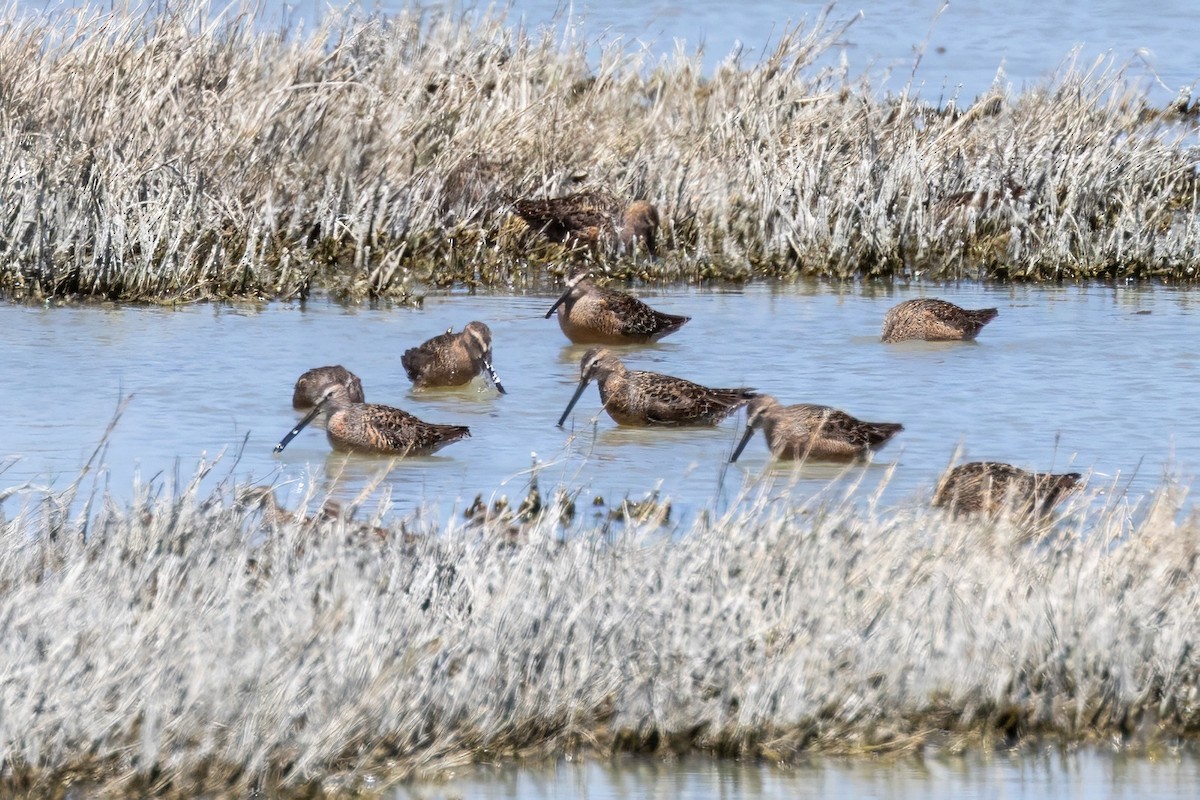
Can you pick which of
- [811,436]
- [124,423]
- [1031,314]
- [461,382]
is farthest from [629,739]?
[1031,314]

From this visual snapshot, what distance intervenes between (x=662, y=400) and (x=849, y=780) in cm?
440

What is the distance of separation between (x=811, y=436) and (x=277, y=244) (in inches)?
230

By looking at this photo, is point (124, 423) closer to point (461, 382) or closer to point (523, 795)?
point (461, 382)

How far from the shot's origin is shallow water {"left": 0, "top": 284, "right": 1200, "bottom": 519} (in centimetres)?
808

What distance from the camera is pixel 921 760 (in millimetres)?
5164

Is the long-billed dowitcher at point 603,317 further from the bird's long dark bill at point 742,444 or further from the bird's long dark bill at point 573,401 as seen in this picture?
the bird's long dark bill at point 742,444

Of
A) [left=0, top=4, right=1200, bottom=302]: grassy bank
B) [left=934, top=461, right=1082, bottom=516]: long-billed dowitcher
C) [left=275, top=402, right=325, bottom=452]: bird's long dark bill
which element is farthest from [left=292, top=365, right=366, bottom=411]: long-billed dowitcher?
[left=0, top=4, right=1200, bottom=302]: grassy bank

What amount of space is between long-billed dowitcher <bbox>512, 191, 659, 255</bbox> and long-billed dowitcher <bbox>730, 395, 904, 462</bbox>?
5.45 meters

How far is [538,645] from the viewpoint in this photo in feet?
16.9

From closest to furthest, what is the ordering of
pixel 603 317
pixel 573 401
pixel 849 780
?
pixel 849 780 < pixel 573 401 < pixel 603 317

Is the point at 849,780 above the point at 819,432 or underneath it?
Result: underneath

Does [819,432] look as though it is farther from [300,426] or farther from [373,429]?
[300,426]

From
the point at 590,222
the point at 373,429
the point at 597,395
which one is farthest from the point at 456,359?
the point at 590,222

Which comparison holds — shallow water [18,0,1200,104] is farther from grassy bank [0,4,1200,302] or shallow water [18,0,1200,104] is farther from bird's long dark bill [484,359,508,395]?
bird's long dark bill [484,359,508,395]
